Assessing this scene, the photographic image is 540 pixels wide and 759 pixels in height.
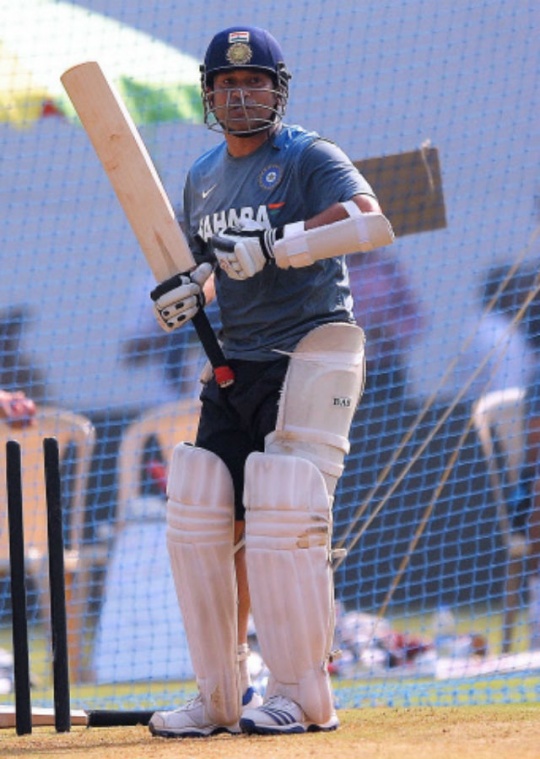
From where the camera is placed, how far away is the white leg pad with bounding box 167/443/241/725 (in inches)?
143

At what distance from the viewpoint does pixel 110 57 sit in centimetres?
632

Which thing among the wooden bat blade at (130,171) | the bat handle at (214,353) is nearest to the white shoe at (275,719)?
the bat handle at (214,353)

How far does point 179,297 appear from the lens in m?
3.63

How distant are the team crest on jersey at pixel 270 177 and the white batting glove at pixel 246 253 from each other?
188 mm

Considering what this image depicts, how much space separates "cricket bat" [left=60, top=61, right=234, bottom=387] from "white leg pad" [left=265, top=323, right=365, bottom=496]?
0.77ft

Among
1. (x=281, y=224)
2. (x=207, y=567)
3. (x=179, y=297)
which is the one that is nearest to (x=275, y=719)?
(x=207, y=567)

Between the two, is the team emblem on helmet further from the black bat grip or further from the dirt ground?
the dirt ground

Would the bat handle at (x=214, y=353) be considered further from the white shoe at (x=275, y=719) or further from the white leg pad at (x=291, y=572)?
the white shoe at (x=275, y=719)

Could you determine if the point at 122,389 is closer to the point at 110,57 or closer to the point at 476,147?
the point at 110,57

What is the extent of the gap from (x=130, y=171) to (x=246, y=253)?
1.78 ft

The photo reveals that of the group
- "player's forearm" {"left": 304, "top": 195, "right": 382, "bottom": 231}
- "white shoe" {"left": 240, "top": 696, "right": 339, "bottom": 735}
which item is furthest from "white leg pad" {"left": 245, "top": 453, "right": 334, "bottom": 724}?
"player's forearm" {"left": 304, "top": 195, "right": 382, "bottom": 231}

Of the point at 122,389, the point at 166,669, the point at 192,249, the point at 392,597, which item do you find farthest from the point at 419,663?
the point at 192,249

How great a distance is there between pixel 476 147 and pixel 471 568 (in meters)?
1.75

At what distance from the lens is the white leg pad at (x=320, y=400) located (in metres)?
3.54
